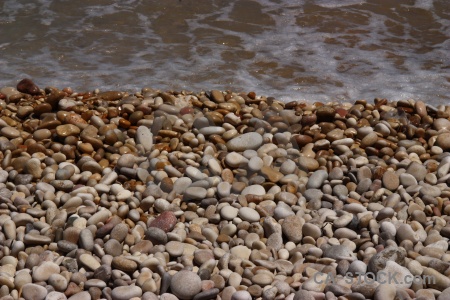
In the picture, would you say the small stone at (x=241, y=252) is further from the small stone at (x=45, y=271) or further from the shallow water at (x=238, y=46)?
the shallow water at (x=238, y=46)

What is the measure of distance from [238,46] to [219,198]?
293 centimetres

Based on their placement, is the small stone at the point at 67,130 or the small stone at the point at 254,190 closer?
the small stone at the point at 254,190

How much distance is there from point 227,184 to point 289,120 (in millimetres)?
843

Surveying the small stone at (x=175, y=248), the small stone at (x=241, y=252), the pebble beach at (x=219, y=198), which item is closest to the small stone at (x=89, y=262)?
the pebble beach at (x=219, y=198)

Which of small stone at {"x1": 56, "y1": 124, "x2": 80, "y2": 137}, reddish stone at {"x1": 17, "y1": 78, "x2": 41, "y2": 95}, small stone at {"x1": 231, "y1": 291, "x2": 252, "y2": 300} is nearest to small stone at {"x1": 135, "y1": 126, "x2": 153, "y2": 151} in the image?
small stone at {"x1": 56, "y1": 124, "x2": 80, "y2": 137}

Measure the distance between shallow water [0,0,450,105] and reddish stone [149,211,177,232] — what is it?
2069 millimetres

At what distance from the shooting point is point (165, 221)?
2.92 meters

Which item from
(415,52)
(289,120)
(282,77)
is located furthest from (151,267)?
(415,52)

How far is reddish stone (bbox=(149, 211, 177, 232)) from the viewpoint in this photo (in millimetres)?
2896

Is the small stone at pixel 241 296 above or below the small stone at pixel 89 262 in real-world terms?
above

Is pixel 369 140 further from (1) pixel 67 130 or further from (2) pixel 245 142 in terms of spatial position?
(1) pixel 67 130

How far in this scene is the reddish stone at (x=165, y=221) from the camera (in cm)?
290

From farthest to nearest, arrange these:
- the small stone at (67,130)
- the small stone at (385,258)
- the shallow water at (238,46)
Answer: the shallow water at (238,46), the small stone at (67,130), the small stone at (385,258)

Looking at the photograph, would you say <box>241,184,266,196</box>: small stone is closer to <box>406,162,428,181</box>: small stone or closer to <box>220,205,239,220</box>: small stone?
<box>220,205,239,220</box>: small stone
